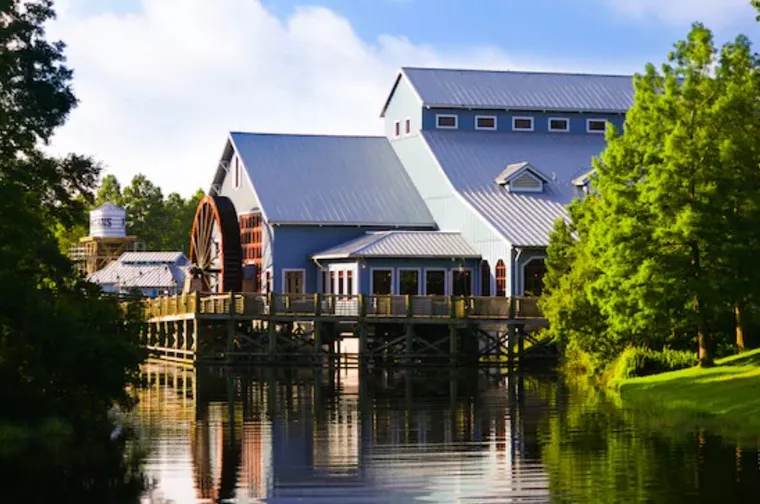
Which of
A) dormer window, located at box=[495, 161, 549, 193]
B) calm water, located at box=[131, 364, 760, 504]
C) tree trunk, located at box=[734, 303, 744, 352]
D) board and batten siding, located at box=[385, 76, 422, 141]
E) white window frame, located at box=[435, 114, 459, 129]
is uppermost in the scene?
board and batten siding, located at box=[385, 76, 422, 141]

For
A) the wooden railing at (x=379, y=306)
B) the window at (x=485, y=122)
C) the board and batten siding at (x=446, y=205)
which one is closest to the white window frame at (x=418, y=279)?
the board and batten siding at (x=446, y=205)

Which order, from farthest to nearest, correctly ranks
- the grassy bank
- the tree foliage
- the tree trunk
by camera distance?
the tree trunk, the tree foliage, the grassy bank

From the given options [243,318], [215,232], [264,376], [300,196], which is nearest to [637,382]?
[264,376]

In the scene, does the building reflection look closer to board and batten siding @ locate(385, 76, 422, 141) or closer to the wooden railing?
the wooden railing

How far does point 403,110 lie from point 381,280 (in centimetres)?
1447

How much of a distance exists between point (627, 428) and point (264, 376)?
24.5 m

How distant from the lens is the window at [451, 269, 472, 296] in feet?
238

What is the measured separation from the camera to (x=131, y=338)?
127 ft

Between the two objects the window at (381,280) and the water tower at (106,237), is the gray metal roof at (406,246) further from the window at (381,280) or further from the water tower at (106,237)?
the water tower at (106,237)

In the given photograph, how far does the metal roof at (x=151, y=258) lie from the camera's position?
127 m

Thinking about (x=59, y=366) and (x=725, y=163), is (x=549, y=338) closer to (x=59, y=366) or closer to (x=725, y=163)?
(x=725, y=163)

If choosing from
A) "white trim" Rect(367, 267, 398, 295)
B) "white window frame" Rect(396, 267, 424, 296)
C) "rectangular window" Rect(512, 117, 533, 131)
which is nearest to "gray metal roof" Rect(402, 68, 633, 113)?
"rectangular window" Rect(512, 117, 533, 131)

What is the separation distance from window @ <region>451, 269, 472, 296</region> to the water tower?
214 ft

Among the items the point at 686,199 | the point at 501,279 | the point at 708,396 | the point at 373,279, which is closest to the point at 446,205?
the point at 373,279
